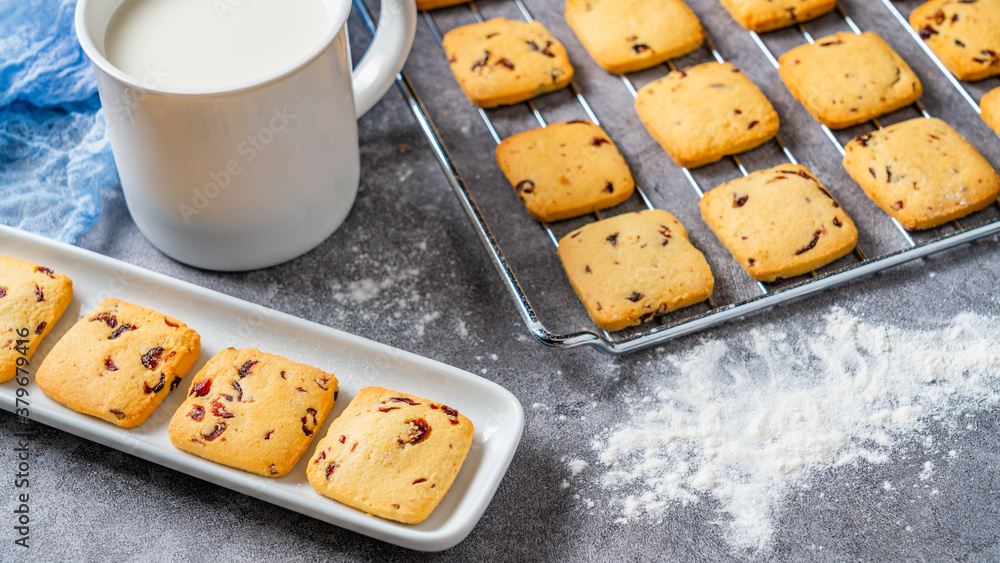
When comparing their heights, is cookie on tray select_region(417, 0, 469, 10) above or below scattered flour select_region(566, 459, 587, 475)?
above

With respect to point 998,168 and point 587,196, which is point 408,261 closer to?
point 587,196

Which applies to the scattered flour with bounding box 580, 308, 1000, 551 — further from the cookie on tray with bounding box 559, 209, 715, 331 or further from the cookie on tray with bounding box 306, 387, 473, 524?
the cookie on tray with bounding box 306, 387, 473, 524

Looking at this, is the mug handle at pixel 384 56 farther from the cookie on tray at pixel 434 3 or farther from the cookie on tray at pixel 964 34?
the cookie on tray at pixel 964 34

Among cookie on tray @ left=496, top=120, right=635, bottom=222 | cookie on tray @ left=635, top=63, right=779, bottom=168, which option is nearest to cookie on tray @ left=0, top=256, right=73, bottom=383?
cookie on tray @ left=496, top=120, right=635, bottom=222

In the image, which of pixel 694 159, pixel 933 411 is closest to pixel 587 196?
pixel 694 159

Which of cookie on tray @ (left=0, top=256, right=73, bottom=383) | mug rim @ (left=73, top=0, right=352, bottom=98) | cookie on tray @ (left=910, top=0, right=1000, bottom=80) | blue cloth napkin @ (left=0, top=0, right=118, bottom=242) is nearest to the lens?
mug rim @ (left=73, top=0, right=352, bottom=98)

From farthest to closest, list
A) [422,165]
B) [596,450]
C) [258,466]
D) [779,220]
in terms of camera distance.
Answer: [422,165] < [779,220] < [596,450] < [258,466]

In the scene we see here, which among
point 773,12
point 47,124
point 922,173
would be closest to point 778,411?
point 922,173
